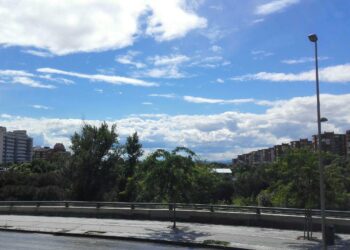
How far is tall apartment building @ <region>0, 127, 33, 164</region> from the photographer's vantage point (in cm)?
17612

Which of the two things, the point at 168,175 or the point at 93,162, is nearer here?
the point at 168,175

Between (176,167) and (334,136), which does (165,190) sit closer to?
(176,167)

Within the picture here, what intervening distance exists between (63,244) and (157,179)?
566cm

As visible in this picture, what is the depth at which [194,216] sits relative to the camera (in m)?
25.4

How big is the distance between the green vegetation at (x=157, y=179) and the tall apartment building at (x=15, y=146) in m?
96.0

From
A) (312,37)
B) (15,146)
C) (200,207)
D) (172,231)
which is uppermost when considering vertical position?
(15,146)

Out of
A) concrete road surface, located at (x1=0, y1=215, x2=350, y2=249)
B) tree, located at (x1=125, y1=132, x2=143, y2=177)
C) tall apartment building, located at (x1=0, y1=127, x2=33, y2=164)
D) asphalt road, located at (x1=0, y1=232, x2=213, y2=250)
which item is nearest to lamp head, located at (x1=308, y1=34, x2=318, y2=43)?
concrete road surface, located at (x1=0, y1=215, x2=350, y2=249)

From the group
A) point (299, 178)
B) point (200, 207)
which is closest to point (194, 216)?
point (200, 207)

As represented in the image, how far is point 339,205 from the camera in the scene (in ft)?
70.3

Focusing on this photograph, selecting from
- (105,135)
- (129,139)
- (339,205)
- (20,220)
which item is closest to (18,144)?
(129,139)

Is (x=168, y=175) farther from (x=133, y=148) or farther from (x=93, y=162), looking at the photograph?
(x=133, y=148)

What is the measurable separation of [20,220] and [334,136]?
11152 cm

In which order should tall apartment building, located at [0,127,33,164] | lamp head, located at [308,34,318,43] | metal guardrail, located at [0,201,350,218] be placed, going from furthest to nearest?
tall apartment building, located at [0,127,33,164] < metal guardrail, located at [0,201,350,218] < lamp head, located at [308,34,318,43]

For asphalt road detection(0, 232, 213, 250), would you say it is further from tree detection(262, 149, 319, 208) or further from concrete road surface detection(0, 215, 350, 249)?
tree detection(262, 149, 319, 208)
